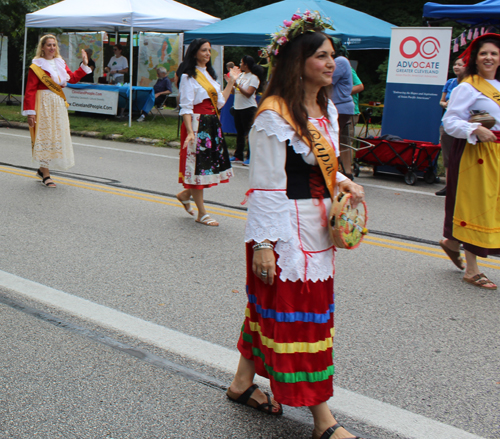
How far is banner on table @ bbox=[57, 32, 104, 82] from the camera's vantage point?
864 inches

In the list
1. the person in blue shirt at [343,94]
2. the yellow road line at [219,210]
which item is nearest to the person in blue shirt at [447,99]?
the yellow road line at [219,210]

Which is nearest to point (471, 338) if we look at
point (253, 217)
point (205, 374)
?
point (205, 374)

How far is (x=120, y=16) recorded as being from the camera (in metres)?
15.5

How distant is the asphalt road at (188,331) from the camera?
9.45 feet

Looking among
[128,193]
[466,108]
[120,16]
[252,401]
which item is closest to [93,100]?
[120,16]

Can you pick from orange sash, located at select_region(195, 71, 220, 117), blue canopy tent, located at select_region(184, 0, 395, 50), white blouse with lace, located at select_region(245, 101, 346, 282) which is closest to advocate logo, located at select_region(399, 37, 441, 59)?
blue canopy tent, located at select_region(184, 0, 395, 50)

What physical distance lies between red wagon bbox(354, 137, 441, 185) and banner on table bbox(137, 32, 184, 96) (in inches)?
496

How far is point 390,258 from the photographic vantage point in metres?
5.68

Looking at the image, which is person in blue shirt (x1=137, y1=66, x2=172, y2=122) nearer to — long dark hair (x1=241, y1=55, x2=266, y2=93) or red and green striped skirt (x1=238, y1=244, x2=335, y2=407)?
long dark hair (x1=241, y1=55, x2=266, y2=93)

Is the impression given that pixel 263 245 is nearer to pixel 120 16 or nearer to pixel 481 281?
pixel 481 281

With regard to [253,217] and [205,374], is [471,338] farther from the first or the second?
[253,217]

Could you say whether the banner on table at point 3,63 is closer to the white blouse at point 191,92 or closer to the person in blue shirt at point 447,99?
the person in blue shirt at point 447,99

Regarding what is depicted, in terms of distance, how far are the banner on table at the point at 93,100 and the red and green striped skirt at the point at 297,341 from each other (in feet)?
52.2

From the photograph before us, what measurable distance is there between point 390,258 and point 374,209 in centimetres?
226
